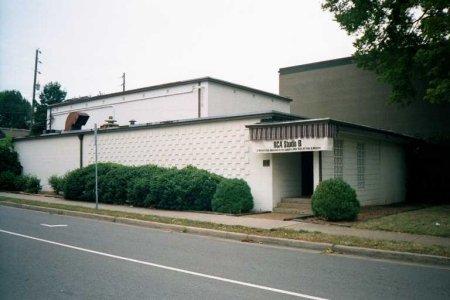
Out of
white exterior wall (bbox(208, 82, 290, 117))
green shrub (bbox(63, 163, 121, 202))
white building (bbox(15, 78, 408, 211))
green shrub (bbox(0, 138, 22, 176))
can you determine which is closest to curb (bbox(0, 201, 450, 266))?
green shrub (bbox(63, 163, 121, 202))

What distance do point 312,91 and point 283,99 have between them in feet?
11.9

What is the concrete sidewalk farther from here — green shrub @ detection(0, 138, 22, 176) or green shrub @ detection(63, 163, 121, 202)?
green shrub @ detection(0, 138, 22, 176)

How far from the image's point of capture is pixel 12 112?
75.0 meters

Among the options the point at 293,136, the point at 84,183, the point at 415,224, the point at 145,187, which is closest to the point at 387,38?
the point at 293,136

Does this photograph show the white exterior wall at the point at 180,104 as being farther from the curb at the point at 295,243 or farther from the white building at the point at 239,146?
the curb at the point at 295,243

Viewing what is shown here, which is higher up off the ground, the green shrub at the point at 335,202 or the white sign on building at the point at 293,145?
the white sign on building at the point at 293,145

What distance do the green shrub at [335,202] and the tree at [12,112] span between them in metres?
74.8

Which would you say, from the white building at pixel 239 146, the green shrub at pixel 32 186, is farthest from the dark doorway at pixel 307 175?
the green shrub at pixel 32 186

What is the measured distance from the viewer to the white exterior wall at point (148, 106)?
27.4 metres

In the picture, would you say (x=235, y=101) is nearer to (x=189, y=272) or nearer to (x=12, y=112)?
(x=189, y=272)

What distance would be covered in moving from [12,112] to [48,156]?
183 ft

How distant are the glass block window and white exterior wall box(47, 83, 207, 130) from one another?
11244 millimetres

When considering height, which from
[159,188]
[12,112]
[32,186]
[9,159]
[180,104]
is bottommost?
[32,186]

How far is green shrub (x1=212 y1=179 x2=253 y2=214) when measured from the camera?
15562 millimetres
